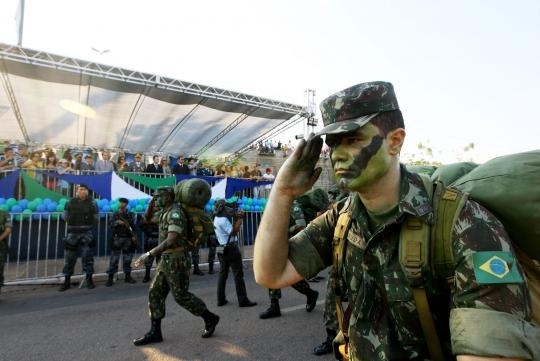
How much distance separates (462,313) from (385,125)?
652 millimetres

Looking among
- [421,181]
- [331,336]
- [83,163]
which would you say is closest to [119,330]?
[331,336]

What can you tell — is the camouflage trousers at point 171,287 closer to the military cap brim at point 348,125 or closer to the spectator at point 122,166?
the military cap brim at point 348,125

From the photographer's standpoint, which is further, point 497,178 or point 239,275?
point 239,275

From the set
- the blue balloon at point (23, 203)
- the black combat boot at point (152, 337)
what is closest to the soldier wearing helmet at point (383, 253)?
the black combat boot at point (152, 337)

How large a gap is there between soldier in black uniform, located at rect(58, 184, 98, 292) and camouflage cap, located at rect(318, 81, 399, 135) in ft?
22.2

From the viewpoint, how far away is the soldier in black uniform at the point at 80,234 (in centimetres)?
693

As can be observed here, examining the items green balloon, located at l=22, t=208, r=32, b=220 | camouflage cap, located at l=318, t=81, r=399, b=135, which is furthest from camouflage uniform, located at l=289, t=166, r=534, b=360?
green balloon, located at l=22, t=208, r=32, b=220

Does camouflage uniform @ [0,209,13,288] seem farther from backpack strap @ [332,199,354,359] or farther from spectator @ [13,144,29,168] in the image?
backpack strap @ [332,199,354,359]

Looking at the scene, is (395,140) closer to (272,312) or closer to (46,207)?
(272,312)

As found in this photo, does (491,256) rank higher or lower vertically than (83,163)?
lower

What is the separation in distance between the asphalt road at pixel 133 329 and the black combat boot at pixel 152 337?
0.24 feet

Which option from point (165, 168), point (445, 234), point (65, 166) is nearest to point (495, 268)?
point (445, 234)

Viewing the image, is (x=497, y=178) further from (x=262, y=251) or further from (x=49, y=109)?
(x=49, y=109)

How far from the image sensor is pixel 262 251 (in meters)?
1.54
